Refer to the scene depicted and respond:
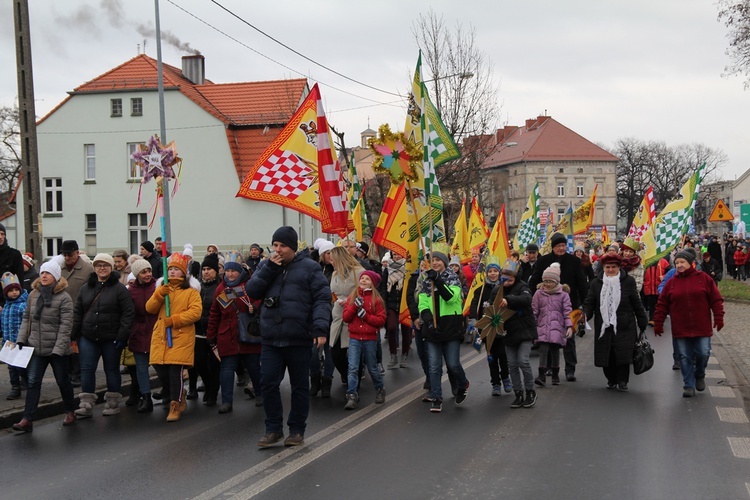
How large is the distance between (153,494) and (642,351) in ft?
21.7

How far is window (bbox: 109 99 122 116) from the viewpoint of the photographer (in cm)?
4466

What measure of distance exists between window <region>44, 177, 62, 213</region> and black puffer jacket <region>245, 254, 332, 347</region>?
40550 mm

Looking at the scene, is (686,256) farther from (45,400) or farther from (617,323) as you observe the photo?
(45,400)

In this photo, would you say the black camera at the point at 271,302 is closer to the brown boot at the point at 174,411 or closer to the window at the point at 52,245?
the brown boot at the point at 174,411

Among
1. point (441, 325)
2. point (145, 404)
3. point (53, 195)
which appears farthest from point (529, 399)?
point (53, 195)

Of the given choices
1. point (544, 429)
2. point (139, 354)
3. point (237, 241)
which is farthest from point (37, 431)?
point (237, 241)

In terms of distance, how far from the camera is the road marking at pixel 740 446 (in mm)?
7230

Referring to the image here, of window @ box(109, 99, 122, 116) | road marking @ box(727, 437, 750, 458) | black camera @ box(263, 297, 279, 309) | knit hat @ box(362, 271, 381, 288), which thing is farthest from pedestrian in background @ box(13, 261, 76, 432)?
window @ box(109, 99, 122, 116)

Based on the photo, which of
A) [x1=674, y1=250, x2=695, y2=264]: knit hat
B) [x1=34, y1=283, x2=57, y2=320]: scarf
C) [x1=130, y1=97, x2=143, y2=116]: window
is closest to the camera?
[x1=34, y1=283, x2=57, y2=320]: scarf

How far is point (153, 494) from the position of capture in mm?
6191

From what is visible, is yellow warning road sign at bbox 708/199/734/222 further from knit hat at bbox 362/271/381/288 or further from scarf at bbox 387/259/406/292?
knit hat at bbox 362/271/381/288

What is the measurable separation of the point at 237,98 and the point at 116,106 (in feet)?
20.2

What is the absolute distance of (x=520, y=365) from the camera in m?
9.62

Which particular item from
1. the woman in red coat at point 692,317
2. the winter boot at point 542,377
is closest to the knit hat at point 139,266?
the winter boot at point 542,377
